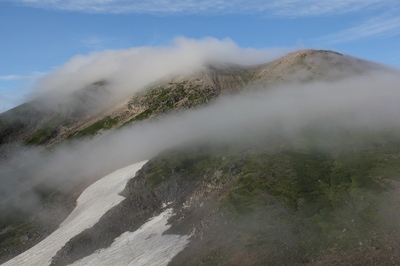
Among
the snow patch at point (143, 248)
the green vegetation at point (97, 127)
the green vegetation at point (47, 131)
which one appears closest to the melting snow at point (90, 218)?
the snow patch at point (143, 248)

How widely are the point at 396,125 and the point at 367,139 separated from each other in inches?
699

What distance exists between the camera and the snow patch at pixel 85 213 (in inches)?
2985

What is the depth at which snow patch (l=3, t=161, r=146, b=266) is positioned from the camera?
75.8 meters

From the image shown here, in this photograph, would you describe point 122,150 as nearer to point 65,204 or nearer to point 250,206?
point 65,204

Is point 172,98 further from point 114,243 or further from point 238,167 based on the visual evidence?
point 114,243

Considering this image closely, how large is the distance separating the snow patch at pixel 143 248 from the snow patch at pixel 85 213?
12.3 metres

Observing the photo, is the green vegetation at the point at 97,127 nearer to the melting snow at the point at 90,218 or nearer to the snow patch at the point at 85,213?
the snow patch at the point at 85,213

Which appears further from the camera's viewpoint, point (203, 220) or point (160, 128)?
point (160, 128)

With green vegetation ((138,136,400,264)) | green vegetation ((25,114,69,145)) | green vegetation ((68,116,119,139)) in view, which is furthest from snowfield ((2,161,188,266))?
green vegetation ((25,114,69,145))

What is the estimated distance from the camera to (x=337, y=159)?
90.9 metres

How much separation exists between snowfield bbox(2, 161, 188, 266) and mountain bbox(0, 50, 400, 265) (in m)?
2.44

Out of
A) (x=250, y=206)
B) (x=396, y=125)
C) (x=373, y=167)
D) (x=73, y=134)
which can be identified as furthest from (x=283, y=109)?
(x=73, y=134)

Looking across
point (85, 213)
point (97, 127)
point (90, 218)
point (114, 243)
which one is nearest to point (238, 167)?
point (114, 243)

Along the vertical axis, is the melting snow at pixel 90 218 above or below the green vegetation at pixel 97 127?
below
